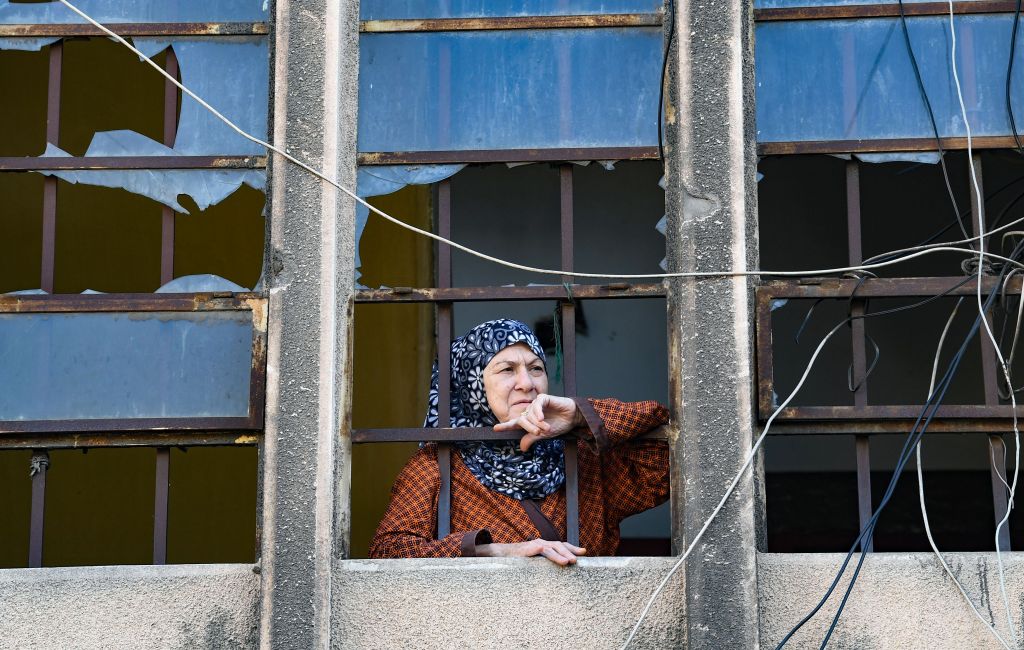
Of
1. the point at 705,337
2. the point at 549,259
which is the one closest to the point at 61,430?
the point at 705,337

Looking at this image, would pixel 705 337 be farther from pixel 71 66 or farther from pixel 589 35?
pixel 71 66

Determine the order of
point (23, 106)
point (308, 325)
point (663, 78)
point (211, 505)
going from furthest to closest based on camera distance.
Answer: point (211, 505) → point (23, 106) → point (663, 78) → point (308, 325)

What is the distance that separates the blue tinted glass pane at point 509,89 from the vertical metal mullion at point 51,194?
815 millimetres

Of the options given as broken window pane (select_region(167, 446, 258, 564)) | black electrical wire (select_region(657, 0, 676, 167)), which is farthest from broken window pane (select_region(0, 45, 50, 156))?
black electrical wire (select_region(657, 0, 676, 167))

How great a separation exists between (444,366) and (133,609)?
3.11ft

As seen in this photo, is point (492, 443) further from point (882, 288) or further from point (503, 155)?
point (882, 288)

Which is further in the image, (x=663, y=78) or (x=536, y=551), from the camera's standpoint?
(x=663, y=78)

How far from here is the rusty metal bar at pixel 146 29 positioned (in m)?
3.71

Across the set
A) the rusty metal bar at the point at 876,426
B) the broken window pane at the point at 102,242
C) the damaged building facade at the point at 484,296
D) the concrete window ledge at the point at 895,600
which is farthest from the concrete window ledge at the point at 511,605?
the broken window pane at the point at 102,242

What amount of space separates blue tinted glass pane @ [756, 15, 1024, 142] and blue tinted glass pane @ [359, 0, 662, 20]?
405 millimetres

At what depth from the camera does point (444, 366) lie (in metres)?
3.48

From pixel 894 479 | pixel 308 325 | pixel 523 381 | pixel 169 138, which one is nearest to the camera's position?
pixel 894 479

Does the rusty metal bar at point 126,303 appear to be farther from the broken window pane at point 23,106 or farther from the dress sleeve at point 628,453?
the broken window pane at point 23,106

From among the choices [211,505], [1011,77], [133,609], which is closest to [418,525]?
[133,609]
